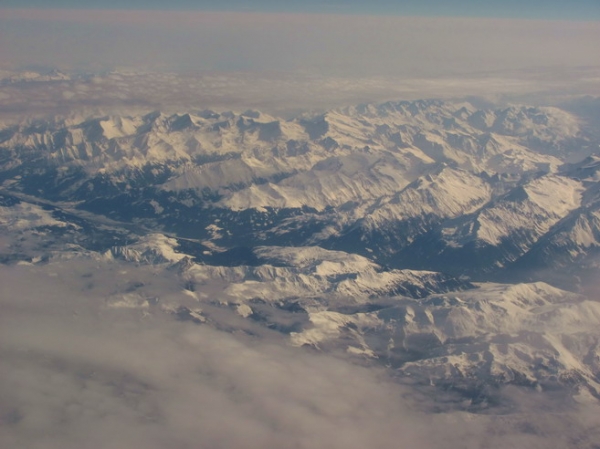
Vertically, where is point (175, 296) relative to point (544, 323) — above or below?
below

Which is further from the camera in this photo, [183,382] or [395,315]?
[395,315]

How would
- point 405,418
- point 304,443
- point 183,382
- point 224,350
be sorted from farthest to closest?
point 224,350
point 183,382
point 405,418
point 304,443

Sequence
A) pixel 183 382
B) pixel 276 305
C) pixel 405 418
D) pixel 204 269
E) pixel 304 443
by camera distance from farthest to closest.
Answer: pixel 204 269 < pixel 276 305 < pixel 183 382 < pixel 405 418 < pixel 304 443

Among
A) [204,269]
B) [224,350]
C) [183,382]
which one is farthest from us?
[204,269]

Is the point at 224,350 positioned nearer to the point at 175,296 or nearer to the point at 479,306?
the point at 175,296

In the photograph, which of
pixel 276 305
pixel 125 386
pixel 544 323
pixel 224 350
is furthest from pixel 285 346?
pixel 544 323

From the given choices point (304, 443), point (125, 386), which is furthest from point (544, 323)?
point (125, 386)

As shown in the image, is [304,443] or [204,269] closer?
[304,443]

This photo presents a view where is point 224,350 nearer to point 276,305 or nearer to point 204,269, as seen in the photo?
point 276,305

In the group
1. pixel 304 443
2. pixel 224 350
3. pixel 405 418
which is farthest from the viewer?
pixel 224 350
